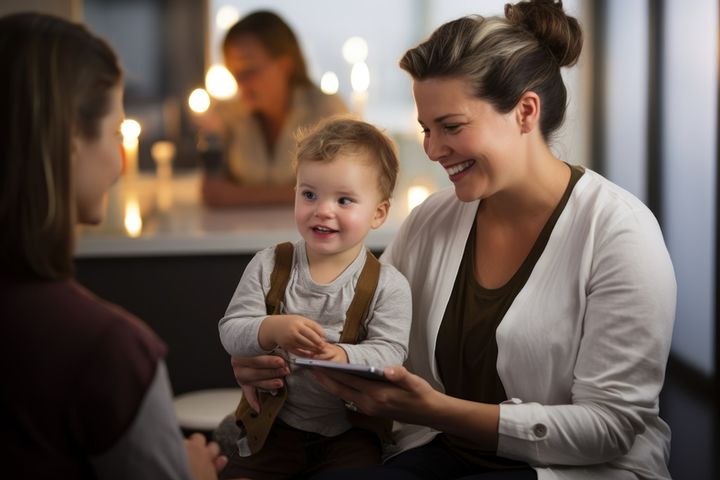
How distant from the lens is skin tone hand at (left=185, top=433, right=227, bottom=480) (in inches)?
54.0

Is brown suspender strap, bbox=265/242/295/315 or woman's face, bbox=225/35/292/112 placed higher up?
woman's face, bbox=225/35/292/112

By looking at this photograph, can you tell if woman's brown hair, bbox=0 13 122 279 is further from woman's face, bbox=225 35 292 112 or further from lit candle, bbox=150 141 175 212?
lit candle, bbox=150 141 175 212

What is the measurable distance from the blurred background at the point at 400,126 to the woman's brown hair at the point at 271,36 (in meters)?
0.11

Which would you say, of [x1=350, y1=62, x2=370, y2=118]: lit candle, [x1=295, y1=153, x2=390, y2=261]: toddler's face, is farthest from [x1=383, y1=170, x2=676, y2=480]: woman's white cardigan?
[x1=350, y1=62, x2=370, y2=118]: lit candle

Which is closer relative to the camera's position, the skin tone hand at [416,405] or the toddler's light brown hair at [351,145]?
the skin tone hand at [416,405]

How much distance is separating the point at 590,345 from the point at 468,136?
432mm

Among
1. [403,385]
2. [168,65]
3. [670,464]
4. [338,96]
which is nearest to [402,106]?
[338,96]

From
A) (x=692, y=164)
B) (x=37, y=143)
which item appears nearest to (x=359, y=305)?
(x=37, y=143)

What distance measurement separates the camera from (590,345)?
1.62 metres

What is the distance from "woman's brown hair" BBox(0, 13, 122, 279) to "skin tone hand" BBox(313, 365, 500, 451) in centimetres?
58

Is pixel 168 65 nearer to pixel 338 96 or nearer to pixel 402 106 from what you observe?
pixel 338 96

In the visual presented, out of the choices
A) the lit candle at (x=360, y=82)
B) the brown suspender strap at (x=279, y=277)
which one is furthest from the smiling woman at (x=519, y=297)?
the lit candle at (x=360, y=82)

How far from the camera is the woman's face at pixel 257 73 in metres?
4.32

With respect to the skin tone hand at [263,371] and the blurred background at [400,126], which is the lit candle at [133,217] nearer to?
the blurred background at [400,126]
